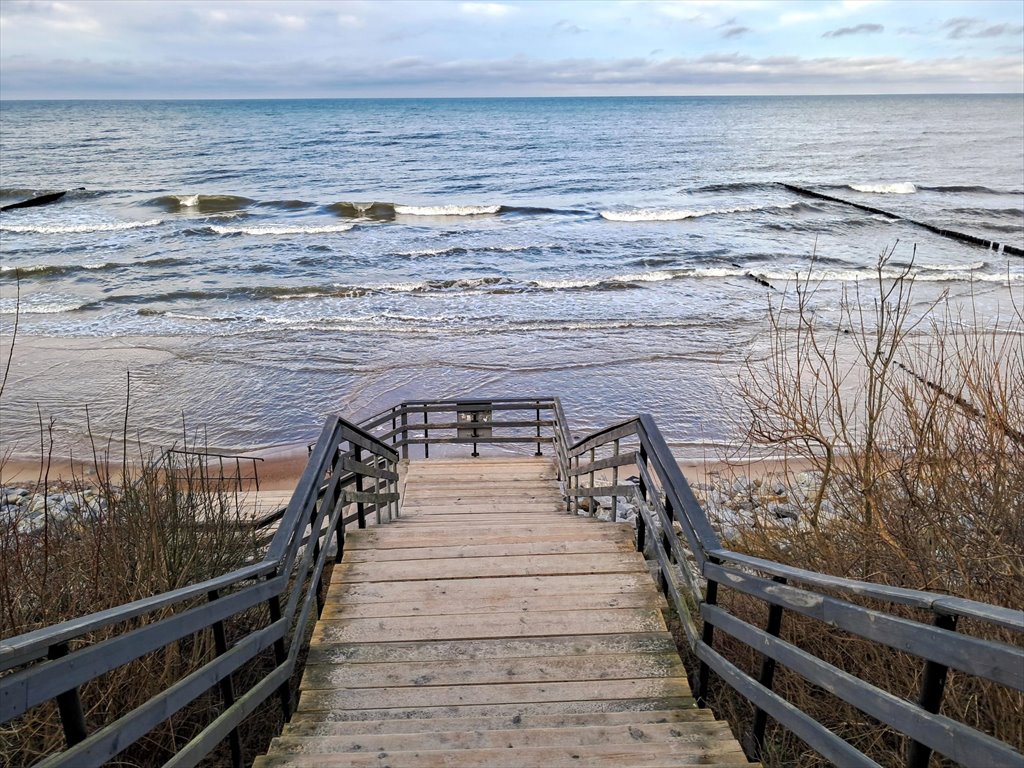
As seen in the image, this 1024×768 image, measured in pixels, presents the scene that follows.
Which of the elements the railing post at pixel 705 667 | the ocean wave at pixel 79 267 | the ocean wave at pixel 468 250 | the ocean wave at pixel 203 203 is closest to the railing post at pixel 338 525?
the railing post at pixel 705 667

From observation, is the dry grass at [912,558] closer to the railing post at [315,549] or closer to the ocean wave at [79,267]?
the railing post at [315,549]

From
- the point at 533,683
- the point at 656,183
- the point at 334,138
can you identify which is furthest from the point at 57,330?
the point at 334,138

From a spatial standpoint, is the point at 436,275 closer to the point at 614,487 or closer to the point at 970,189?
the point at 614,487

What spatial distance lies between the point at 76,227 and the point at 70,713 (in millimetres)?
39661

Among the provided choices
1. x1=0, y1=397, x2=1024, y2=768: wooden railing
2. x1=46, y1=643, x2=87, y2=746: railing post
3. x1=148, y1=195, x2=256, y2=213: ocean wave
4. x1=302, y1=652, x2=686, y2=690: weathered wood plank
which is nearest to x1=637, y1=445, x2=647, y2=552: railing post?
x1=0, y1=397, x2=1024, y2=768: wooden railing

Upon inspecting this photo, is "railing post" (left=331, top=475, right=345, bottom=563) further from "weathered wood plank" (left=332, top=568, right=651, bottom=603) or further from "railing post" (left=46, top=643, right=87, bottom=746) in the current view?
"railing post" (left=46, top=643, right=87, bottom=746)

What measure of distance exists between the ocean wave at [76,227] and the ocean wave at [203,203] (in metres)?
4.85

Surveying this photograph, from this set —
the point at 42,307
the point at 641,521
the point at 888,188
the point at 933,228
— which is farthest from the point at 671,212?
the point at 641,521

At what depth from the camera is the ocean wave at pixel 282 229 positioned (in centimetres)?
3494

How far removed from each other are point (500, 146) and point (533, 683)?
75.4 m

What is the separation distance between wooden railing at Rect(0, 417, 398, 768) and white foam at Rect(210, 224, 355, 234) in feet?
105

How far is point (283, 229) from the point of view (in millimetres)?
35688

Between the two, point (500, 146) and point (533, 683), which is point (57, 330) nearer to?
point (533, 683)

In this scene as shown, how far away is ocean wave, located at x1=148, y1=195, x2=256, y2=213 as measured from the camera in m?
41.8
